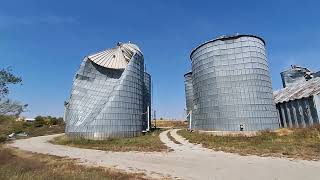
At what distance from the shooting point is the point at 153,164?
2056cm

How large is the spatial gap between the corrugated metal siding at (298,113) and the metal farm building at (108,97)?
2489 centimetres

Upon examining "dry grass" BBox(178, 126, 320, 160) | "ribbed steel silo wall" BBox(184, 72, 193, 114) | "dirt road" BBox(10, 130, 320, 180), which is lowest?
"dirt road" BBox(10, 130, 320, 180)

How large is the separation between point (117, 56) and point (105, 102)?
1234cm

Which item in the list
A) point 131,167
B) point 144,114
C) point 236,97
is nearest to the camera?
point 131,167

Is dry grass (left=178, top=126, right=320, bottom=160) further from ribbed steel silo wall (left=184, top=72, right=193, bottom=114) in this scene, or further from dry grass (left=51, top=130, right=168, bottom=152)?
ribbed steel silo wall (left=184, top=72, right=193, bottom=114)

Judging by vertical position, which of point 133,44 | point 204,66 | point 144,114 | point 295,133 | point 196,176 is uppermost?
point 133,44

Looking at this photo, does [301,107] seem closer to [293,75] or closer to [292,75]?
[293,75]

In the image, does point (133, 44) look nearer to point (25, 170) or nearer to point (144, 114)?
point (144, 114)

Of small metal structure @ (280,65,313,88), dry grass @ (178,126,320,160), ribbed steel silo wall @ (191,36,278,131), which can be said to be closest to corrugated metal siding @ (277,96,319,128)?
ribbed steel silo wall @ (191,36,278,131)

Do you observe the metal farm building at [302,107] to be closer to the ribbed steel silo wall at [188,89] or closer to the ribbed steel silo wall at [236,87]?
the ribbed steel silo wall at [236,87]

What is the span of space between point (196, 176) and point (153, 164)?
213 inches

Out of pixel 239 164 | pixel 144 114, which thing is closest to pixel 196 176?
pixel 239 164

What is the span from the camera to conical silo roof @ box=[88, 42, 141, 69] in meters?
58.9

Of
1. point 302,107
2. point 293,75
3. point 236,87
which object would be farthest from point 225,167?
point 293,75
